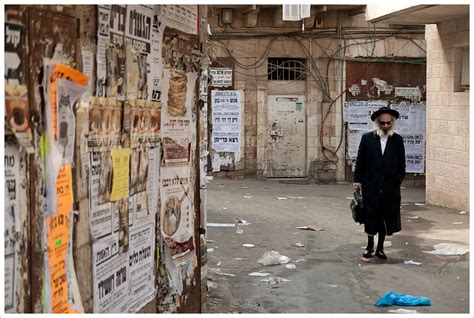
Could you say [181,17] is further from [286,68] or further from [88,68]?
[286,68]

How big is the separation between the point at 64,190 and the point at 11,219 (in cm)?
51

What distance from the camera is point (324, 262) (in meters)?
9.90

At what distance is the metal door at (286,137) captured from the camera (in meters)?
20.6

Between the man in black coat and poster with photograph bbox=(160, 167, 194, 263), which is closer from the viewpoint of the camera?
poster with photograph bbox=(160, 167, 194, 263)

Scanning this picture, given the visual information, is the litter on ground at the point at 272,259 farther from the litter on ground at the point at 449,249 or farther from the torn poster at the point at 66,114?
the torn poster at the point at 66,114

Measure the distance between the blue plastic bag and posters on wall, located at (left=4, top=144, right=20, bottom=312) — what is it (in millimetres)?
4577

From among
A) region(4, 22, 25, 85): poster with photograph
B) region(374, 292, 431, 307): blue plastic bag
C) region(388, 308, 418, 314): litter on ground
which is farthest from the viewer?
region(374, 292, 431, 307): blue plastic bag

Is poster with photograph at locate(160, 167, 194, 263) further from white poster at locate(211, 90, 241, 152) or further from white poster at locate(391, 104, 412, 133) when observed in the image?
white poster at locate(391, 104, 412, 133)

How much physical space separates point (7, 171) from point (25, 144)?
0.15 metres

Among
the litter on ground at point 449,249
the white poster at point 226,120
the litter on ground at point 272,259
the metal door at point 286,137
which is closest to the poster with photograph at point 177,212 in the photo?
the litter on ground at point 272,259

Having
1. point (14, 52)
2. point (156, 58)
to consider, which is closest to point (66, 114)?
point (14, 52)

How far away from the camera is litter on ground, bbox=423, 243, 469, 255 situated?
10.6 m

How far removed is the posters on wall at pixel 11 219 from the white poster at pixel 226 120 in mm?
16706

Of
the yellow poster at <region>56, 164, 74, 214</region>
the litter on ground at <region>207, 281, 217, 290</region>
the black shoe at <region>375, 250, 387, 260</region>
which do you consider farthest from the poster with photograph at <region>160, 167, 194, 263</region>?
the black shoe at <region>375, 250, 387, 260</region>
